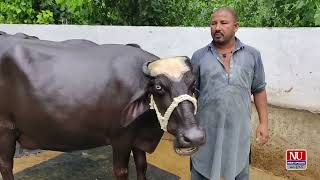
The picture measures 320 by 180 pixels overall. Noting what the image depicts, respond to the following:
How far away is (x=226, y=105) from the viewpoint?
7.71ft

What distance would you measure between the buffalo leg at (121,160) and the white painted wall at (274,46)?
6.00ft

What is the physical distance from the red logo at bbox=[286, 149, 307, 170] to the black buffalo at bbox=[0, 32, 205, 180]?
1722 mm

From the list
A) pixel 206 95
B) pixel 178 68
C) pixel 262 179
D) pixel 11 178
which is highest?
pixel 178 68

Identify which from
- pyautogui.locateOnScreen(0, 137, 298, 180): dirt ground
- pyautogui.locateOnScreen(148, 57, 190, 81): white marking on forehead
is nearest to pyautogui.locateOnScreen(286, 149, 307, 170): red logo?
pyautogui.locateOnScreen(0, 137, 298, 180): dirt ground

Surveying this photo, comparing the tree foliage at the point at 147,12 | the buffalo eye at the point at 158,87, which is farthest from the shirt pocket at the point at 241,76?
the tree foliage at the point at 147,12

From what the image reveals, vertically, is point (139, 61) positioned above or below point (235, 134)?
above

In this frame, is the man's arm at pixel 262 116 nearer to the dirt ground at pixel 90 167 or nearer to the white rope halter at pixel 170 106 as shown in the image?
the white rope halter at pixel 170 106

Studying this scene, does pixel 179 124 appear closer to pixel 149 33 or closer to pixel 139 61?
pixel 139 61

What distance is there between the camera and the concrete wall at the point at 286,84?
11.9 ft

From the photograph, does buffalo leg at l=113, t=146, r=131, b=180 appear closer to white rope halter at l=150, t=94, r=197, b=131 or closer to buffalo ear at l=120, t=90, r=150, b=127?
buffalo ear at l=120, t=90, r=150, b=127

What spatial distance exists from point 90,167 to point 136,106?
1.37 metres

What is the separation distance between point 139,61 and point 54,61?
486 millimetres

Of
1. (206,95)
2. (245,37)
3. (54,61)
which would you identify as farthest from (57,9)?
(206,95)

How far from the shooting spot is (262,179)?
3.76 m
